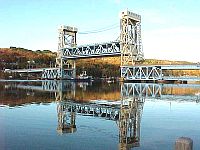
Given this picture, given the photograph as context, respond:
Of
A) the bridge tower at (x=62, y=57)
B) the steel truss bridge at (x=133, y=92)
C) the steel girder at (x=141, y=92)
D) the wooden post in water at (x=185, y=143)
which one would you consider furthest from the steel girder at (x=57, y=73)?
the wooden post in water at (x=185, y=143)

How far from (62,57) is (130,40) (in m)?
30.2

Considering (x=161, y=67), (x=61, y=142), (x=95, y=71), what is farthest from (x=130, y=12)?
(x=61, y=142)

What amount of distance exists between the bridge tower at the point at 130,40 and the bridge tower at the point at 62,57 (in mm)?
29169

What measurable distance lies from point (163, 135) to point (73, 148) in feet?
13.9

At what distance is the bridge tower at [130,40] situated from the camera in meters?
89.2

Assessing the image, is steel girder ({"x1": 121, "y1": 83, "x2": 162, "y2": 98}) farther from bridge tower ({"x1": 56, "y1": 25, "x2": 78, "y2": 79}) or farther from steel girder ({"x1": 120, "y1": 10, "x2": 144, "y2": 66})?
bridge tower ({"x1": 56, "y1": 25, "x2": 78, "y2": 79})

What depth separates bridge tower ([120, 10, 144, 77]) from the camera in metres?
89.2

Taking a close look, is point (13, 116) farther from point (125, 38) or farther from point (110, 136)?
point (125, 38)

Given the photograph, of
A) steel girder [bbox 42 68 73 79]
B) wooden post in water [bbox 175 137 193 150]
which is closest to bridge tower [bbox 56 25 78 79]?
steel girder [bbox 42 68 73 79]

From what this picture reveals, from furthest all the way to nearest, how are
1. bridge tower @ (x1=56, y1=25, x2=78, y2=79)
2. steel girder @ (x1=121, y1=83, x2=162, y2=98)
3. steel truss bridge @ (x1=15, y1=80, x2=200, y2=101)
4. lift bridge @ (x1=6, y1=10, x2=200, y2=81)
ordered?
bridge tower @ (x1=56, y1=25, x2=78, y2=79) → lift bridge @ (x1=6, y1=10, x2=200, y2=81) → steel girder @ (x1=121, y1=83, x2=162, y2=98) → steel truss bridge @ (x1=15, y1=80, x2=200, y2=101)

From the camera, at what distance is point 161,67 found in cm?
8462

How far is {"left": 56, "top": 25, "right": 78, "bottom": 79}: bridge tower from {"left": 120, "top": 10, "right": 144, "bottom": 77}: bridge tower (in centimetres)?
2917

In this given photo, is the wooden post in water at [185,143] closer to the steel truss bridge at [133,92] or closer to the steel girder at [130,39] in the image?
the steel truss bridge at [133,92]

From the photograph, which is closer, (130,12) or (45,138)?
(45,138)
